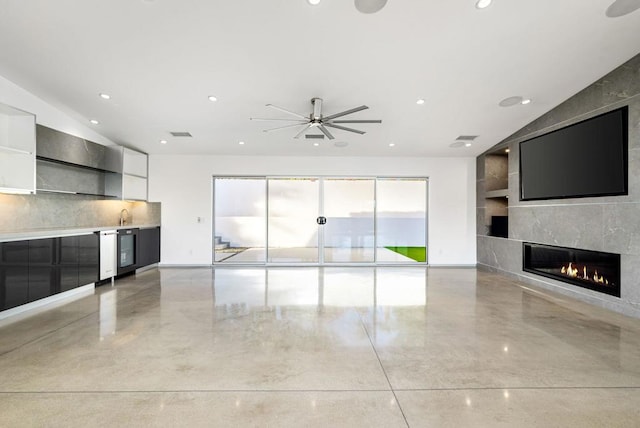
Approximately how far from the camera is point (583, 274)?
4559mm

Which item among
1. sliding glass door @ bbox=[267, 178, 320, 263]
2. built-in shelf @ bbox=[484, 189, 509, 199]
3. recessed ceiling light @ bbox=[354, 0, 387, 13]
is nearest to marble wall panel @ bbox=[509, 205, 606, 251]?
built-in shelf @ bbox=[484, 189, 509, 199]

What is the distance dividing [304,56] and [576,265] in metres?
5.05

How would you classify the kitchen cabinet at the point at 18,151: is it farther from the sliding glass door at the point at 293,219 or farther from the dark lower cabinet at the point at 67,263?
the sliding glass door at the point at 293,219

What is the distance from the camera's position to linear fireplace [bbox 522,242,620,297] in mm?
4051

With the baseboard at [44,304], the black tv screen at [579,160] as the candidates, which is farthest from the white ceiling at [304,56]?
the baseboard at [44,304]

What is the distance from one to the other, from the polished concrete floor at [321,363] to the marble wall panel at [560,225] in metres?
0.98

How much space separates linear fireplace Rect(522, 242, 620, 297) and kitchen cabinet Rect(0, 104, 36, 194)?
25.3ft

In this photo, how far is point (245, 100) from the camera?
4625mm

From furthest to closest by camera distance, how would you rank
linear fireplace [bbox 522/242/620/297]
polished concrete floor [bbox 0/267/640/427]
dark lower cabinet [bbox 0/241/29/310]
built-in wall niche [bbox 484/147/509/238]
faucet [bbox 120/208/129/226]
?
1. built-in wall niche [bbox 484/147/509/238]
2. faucet [bbox 120/208/129/226]
3. linear fireplace [bbox 522/242/620/297]
4. dark lower cabinet [bbox 0/241/29/310]
5. polished concrete floor [bbox 0/267/640/427]

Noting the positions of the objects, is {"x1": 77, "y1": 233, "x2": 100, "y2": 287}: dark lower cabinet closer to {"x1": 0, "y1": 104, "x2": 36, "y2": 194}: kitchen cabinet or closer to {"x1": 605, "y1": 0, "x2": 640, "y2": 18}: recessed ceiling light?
{"x1": 0, "y1": 104, "x2": 36, "y2": 194}: kitchen cabinet

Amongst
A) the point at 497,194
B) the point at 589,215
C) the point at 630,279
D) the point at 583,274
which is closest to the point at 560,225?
the point at 589,215

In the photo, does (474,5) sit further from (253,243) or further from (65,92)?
(253,243)

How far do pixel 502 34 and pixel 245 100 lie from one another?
340cm

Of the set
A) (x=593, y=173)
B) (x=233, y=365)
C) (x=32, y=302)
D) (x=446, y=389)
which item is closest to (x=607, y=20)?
(x=593, y=173)
